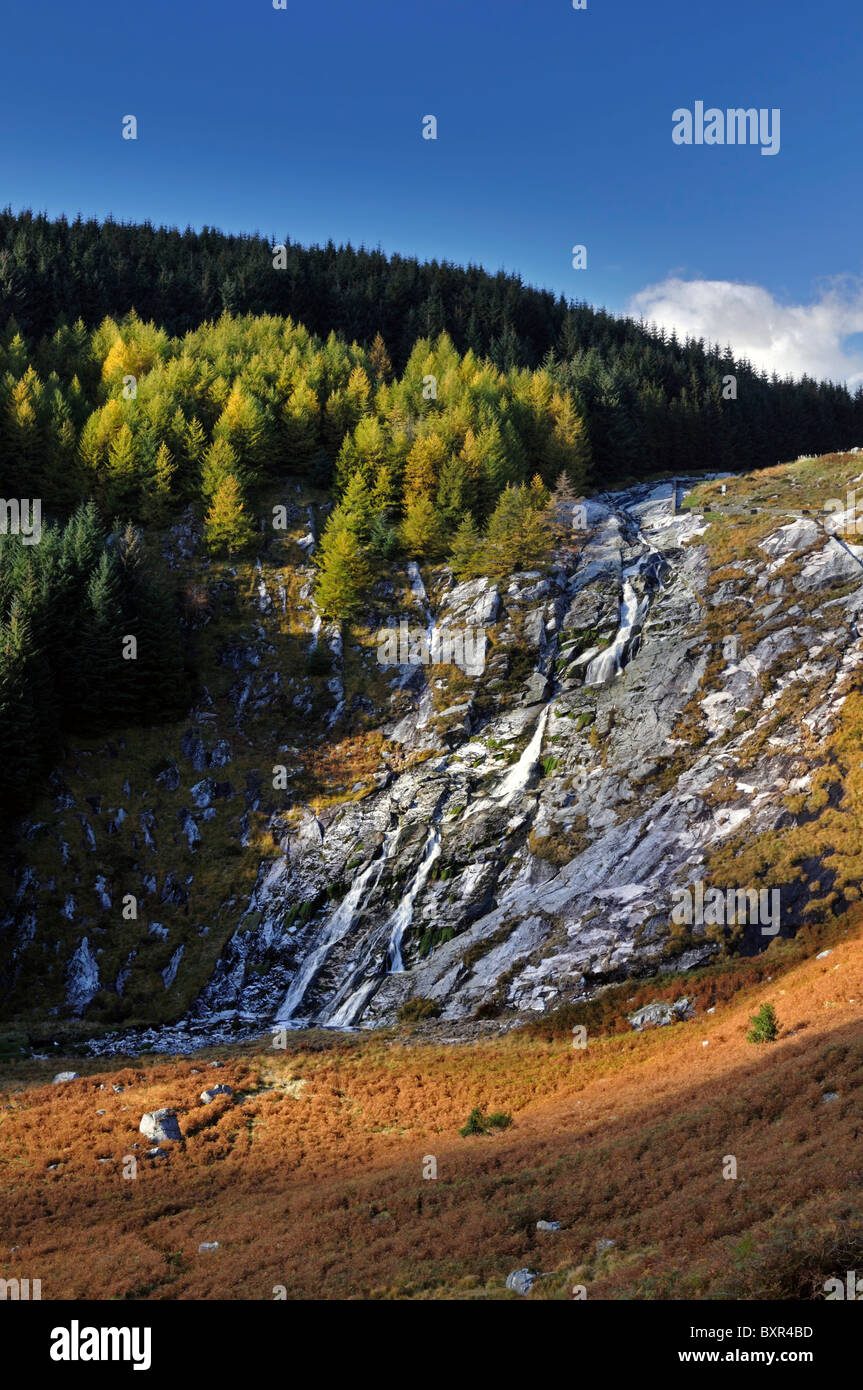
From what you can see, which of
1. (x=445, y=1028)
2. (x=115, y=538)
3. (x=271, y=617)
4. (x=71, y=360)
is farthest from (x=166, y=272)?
(x=445, y=1028)

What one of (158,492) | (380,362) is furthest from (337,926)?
(380,362)

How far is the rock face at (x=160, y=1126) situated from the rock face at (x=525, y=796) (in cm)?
928

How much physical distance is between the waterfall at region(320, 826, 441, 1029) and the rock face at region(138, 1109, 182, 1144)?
10.2 metres

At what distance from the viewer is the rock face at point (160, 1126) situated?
22656 millimetres

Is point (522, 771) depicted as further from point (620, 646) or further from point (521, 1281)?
point (521, 1281)

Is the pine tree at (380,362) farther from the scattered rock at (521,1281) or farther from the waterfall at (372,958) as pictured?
the scattered rock at (521,1281)

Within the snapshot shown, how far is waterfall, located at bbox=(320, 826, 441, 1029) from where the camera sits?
3344 cm

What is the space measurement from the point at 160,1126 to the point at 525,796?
2179 centimetres

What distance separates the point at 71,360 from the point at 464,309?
5791 centimetres

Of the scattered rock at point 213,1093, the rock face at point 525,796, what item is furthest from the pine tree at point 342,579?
the scattered rock at point 213,1093

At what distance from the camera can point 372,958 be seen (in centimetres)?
3516

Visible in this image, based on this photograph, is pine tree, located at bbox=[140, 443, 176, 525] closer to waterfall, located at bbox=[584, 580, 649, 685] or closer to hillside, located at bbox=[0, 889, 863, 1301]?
waterfall, located at bbox=[584, 580, 649, 685]

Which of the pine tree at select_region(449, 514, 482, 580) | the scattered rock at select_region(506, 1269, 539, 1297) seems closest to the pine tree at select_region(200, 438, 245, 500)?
the pine tree at select_region(449, 514, 482, 580)
